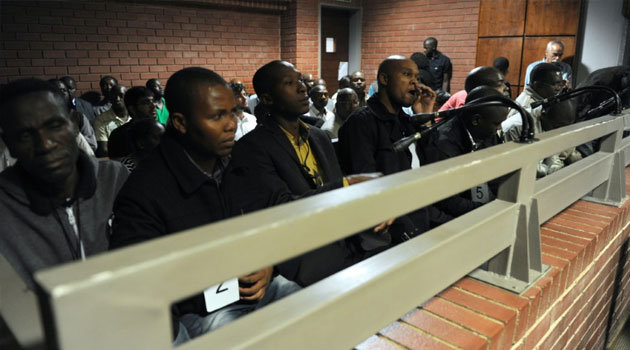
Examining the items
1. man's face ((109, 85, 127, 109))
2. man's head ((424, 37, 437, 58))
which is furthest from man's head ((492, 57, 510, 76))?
man's face ((109, 85, 127, 109))

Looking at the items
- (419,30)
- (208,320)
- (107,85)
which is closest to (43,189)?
(208,320)

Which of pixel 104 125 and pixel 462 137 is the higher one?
pixel 462 137

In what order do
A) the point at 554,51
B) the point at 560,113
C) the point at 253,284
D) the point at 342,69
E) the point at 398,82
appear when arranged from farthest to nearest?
the point at 342,69, the point at 554,51, the point at 560,113, the point at 398,82, the point at 253,284

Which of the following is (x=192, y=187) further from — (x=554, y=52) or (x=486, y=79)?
(x=554, y=52)

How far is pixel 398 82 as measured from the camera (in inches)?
106

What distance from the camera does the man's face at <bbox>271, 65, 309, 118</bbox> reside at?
2.44 m

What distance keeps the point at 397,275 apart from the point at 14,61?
23.1 ft

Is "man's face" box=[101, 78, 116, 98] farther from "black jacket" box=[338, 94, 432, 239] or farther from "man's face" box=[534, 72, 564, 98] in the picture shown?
"man's face" box=[534, 72, 564, 98]

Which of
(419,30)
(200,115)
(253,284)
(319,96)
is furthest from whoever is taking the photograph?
(419,30)

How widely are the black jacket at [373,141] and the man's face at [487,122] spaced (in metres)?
0.38

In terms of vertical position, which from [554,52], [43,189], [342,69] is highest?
[554,52]

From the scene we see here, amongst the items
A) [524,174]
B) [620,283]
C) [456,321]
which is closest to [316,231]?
[456,321]

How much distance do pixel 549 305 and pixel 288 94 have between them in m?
1.62

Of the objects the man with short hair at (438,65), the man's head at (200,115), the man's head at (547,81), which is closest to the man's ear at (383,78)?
the man's head at (200,115)
